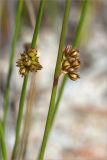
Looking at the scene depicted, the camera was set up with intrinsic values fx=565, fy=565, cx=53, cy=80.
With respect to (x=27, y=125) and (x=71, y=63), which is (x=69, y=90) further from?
(x=71, y=63)

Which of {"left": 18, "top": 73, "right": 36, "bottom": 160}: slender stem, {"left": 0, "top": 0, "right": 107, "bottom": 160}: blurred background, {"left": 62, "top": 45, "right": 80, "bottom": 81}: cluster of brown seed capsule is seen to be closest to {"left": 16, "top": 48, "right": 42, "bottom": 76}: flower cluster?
{"left": 62, "top": 45, "right": 80, "bottom": 81}: cluster of brown seed capsule

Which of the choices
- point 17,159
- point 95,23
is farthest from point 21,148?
point 95,23

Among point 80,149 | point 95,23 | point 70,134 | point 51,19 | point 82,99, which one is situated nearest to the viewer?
point 80,149

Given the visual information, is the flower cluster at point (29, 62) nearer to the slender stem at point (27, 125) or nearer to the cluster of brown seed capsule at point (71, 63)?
the cluster of brown seed capsule at point (71, 63)

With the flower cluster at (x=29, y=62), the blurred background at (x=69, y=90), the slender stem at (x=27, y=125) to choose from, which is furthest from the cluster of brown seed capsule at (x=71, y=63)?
the blurred background at (x=69, y=90)

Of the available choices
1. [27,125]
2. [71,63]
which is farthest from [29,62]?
[27,125]

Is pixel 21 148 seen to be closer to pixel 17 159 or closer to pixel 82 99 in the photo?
pixel 17 159

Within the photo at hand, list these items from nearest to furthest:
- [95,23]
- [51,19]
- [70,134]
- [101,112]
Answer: [70,134]
[101,112]
[51,19]
[95,23]

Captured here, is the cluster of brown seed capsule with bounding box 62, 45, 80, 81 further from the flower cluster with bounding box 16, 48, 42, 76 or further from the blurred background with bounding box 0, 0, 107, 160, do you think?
the blurred background with bounding box 0, 0, 107, 160
